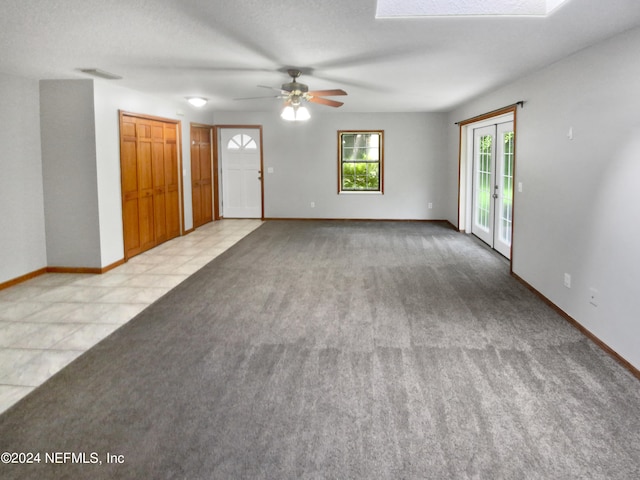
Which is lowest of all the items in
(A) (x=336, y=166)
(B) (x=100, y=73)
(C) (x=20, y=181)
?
(C) (x=20, y=181)

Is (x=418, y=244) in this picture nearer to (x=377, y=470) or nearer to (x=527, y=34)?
(x=527, y=34)

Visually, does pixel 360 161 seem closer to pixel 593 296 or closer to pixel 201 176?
pixel 201 176

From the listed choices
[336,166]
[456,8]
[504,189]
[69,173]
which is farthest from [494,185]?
[69,173]

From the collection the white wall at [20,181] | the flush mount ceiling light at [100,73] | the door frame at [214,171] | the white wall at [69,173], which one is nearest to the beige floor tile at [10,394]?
the white wall at [20,181]

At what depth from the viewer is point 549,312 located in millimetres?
4488

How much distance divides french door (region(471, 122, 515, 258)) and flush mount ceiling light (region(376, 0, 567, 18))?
3198mm

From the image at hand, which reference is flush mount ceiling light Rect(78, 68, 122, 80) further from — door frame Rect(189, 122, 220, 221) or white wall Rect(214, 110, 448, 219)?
white wall Rect(214, 110, 448, 219)

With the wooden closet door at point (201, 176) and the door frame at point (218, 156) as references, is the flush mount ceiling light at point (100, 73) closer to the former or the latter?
the wooden closet door at point (201, 176)

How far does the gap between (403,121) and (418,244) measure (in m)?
3.44

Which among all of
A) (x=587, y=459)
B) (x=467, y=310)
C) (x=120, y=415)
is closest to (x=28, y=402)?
(x=120, y=415)

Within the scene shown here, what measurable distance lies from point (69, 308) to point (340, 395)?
9.76 ft

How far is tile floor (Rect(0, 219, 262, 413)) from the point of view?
11.0 feet

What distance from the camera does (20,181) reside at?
554 centimetres

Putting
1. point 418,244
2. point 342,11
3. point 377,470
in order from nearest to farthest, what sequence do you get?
point 377,470 → point 342,11 → point 418,244
